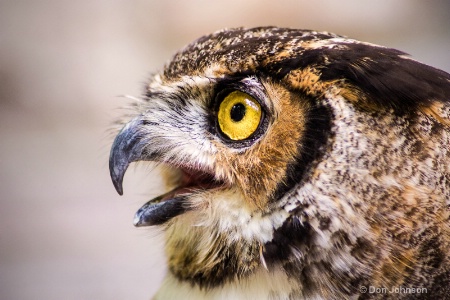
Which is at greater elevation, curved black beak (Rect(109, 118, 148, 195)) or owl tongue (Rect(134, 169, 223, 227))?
curved black beak (Rect(109, 118, 148, 195))

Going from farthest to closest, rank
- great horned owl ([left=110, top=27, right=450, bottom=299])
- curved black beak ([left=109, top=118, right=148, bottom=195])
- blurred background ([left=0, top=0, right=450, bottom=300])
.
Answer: blurred background ([left=0, top=0, right=450, bottom=300]) → curved black beak ([left=109, top=118, right=148, bottom=195]) → great horned owl ([left=110, top=27, right=450, bottom=299])

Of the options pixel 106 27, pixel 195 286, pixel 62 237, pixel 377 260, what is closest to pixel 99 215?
pixel 62 237

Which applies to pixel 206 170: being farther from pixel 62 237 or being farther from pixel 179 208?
pixel 62 237

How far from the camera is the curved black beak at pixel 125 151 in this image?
1341mm

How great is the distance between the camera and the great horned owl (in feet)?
3.72

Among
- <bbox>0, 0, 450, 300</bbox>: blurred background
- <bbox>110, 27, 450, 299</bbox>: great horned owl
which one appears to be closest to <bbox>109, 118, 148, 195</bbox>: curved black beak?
<bbox>110, 27, 450, 299</bbox>: great horned owl

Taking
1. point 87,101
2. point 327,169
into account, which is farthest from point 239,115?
point 87,101

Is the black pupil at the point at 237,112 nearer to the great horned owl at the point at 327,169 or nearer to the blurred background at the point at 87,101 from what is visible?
the great horned owl at the point at 327,169

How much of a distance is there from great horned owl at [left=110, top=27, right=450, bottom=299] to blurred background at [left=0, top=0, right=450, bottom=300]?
8.45 ft

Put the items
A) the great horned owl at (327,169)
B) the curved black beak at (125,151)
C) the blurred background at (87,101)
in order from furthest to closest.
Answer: the blurred background at (87,101) < the curved black beak at (125,151) < the great horned owl at (327,169)

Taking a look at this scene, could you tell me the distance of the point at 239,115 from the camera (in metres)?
1.24

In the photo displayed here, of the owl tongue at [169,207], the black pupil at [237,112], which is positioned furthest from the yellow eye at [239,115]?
the owl tongue at [169,207]

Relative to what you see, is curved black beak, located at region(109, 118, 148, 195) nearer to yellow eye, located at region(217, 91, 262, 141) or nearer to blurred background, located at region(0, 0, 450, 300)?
yellow eye, located at region(217, 91, 262, 141)

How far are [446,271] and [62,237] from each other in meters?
3.56
